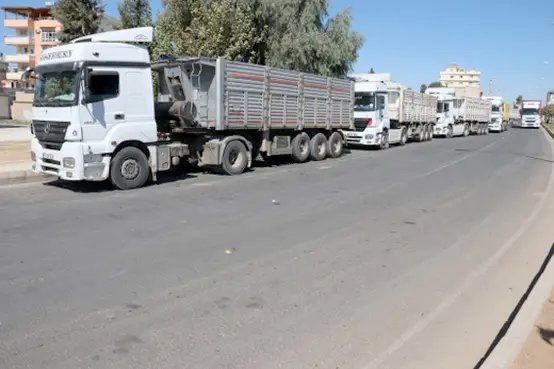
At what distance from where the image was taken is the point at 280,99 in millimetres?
15523

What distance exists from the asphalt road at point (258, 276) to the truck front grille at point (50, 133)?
1083 mm

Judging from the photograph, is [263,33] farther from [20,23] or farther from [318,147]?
[20,23]

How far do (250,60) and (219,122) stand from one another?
37.2ft

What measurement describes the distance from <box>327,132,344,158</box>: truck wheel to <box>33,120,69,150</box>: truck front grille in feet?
34.9

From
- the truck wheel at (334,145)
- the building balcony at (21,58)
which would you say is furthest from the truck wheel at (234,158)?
the building balcony at (21,58)

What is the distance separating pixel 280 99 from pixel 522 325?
1224 centimetres

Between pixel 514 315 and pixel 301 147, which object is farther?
pixel 301 147

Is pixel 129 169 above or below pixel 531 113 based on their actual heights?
below

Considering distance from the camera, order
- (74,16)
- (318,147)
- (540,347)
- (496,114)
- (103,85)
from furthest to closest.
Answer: (496,114)
(74,16)
(318,147)
(103,85)
(540,347)

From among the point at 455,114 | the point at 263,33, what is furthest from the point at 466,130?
the point at 263,33

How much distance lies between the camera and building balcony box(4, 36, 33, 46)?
222ft

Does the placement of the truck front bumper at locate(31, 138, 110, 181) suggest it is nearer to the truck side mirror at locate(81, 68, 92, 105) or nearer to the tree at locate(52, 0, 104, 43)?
the truck side mirror at locate(81, 68, 92, 105)

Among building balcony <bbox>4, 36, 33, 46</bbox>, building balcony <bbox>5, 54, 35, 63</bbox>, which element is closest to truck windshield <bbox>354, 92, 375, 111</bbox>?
building balcony <bbox>5, 54, 35, 63</bbox>

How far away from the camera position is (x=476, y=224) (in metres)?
8.20
